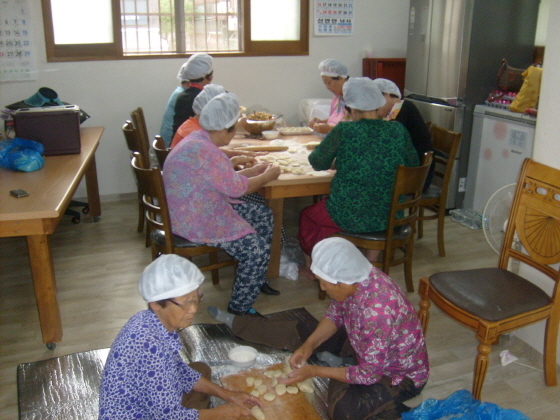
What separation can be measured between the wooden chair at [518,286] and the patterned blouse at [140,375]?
1.12 meters

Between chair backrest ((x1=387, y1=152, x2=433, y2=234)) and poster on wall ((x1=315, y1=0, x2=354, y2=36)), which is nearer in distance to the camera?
chair backrest ((x1=387, y1=152, x2=433, y2=234))

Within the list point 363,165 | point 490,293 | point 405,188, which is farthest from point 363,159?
point 490,293

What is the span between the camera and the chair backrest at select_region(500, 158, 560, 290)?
7.11 feet

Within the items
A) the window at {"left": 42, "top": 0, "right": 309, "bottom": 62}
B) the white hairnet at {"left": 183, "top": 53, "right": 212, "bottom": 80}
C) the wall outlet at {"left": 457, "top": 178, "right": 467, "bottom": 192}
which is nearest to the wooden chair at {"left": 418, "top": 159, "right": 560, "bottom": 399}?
the wall outlet at {"left": 457, "top": 178, "right": 467, "bottom": 192}

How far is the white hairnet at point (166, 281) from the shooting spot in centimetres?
156

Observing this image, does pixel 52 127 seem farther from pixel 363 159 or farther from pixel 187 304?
pixel 187 304

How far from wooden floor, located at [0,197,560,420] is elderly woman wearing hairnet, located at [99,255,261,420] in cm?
84

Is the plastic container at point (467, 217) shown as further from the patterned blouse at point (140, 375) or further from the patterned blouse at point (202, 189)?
the patterned blouse at point (140, 375)

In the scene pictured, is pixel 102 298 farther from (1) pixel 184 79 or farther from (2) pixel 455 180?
(2) pixel 455 180

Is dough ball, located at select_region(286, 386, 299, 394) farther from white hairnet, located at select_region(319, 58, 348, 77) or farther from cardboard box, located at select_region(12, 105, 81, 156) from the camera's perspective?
white hairnet, located at select_region(319, 58, 348, 77)

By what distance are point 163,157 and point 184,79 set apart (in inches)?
34.2

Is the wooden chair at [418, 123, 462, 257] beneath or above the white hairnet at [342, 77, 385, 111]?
beneath

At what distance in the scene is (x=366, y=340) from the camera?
72.7 inches

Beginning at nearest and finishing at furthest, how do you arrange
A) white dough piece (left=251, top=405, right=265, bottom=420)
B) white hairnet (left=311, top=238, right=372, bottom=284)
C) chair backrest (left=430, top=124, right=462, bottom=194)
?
white hairnet (left=311, top=238, right=372, bottom=284), white dough piece (left=251, top=405, right=265, bottom=420), chair backrest (left=430, top=124, right=462, bottom=194)
